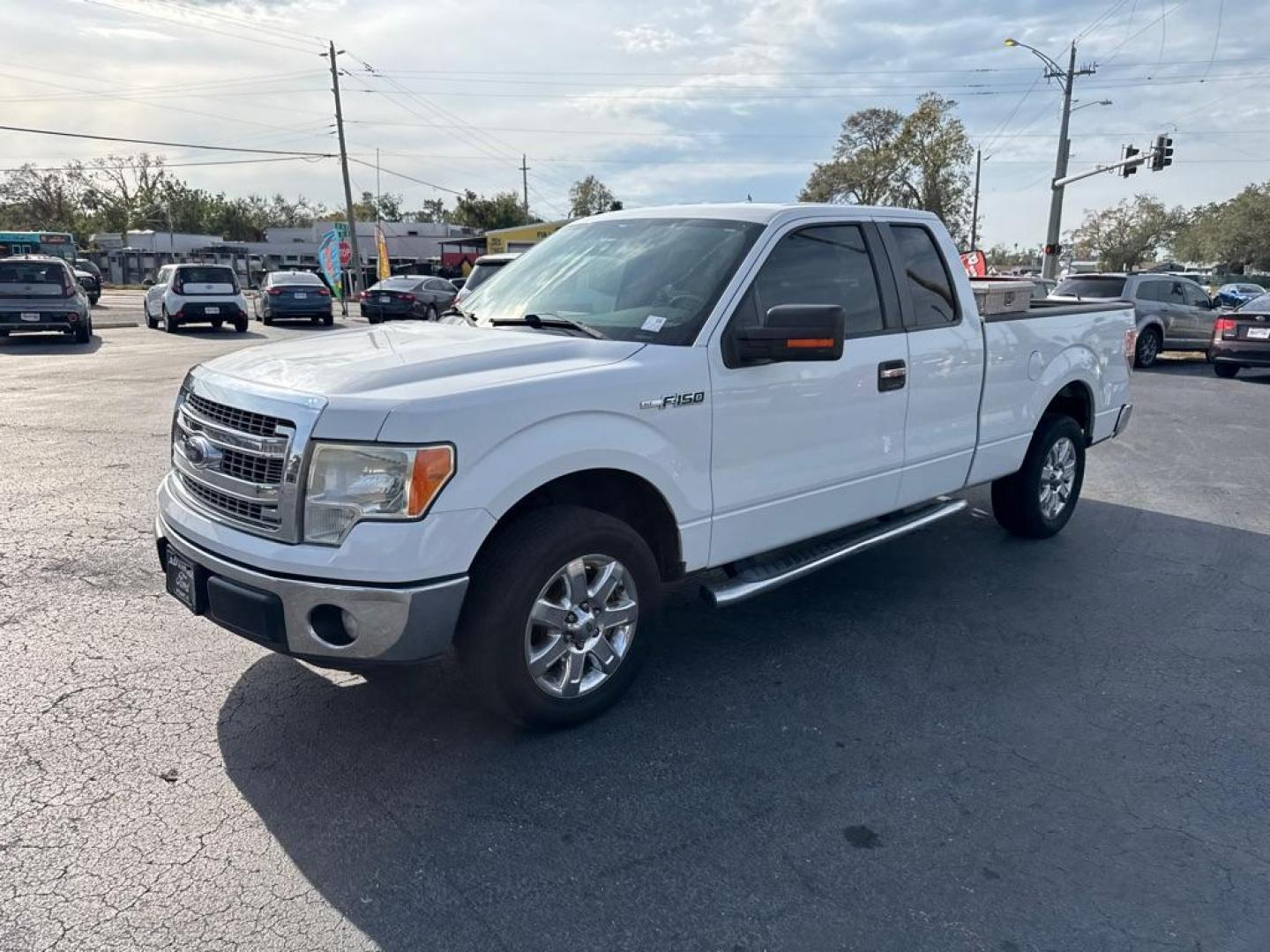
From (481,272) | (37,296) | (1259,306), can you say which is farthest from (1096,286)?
(37,296)

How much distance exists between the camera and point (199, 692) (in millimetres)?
3814

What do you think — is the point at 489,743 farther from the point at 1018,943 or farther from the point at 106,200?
the point at 106,200

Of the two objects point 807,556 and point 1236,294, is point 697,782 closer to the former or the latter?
point 807,556

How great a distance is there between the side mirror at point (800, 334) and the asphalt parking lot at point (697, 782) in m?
1.46

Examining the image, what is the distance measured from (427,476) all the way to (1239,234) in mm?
81491

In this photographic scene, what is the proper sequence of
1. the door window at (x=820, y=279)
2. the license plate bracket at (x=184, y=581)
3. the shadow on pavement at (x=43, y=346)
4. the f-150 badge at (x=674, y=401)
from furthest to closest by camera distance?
1. the shadow on pavement at (x=43, y=346)
2. the door window at (x=820, y=279)
3. the f-150 badge at (x=674, y=401)
4. the license plate bracket at (x=184, y=581)

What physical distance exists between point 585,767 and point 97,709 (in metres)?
2.00

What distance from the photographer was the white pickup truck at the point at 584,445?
117 inches

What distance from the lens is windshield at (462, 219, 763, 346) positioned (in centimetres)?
388

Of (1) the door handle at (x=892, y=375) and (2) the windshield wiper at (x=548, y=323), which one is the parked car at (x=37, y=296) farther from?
(1) the door handle at (x=892, y=375)

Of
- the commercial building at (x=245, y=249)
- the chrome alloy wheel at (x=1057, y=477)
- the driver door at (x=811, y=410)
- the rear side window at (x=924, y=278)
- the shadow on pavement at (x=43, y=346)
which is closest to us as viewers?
the driver door at (x=811, y=410)

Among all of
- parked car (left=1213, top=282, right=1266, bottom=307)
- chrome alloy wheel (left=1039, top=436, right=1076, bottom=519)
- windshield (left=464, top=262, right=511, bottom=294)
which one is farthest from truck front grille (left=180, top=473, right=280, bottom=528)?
parked car (left=1213, top=282, right=1266, bottom=307)

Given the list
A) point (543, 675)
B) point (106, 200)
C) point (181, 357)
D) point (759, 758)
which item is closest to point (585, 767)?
point (543, 675)

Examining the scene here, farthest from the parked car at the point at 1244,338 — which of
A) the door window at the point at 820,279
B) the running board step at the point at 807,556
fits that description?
the door window at the point at 820,279
